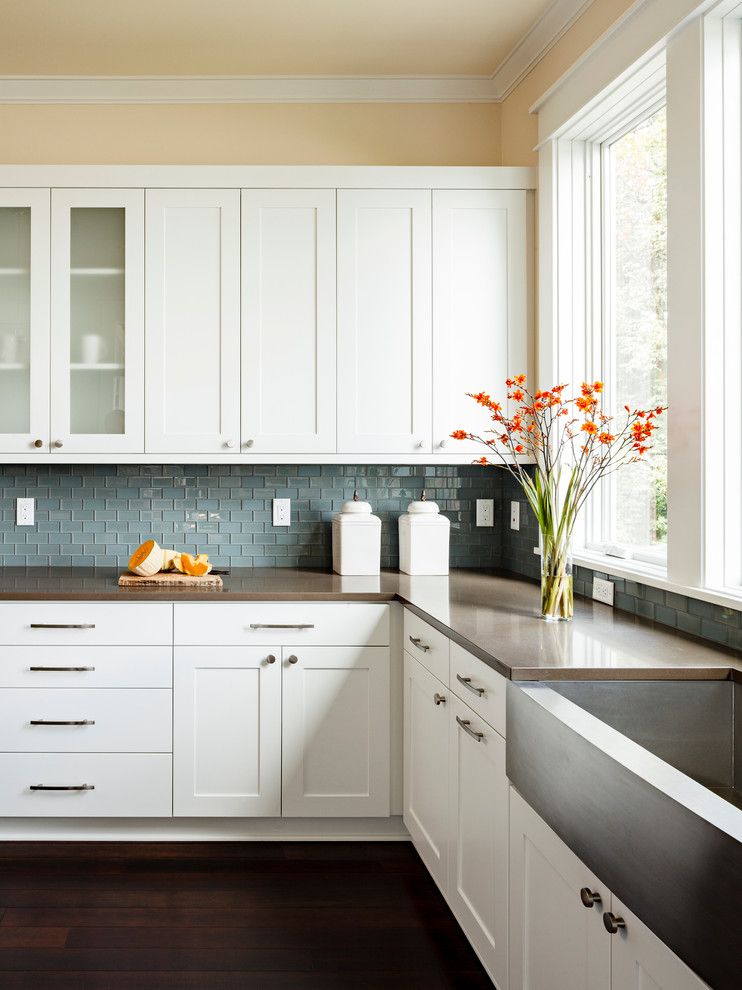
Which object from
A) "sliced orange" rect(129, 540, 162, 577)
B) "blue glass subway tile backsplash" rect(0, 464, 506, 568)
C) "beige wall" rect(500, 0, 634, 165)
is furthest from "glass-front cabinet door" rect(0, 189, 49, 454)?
"beige wall" rect(500, 0, 634, 165)

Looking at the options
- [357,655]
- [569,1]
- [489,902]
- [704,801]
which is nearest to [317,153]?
[569,1]

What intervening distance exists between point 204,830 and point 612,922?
1.96 meters

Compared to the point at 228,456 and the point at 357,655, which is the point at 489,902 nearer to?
the point at 357,655

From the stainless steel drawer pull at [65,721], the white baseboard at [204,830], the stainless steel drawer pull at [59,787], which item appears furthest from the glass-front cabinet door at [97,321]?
the white baseboard at [204,830]

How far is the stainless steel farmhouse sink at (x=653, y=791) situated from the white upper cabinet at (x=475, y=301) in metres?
1.55

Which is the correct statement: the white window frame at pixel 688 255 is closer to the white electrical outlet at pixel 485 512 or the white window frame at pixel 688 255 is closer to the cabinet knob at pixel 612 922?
the cabinet knob at pixel 612 922

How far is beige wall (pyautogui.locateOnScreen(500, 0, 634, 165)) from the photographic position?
8.27 feet

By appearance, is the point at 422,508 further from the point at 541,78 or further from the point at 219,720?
the point at 541,78

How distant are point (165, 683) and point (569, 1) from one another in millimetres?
2558

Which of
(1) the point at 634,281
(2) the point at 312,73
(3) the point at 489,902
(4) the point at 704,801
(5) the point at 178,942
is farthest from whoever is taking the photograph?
(2) the point at 312,73

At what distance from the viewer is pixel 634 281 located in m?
2.61

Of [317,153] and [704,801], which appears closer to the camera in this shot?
[704,801]

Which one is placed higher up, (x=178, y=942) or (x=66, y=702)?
(x=66, y=702)

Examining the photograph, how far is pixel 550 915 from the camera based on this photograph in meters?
1.51
